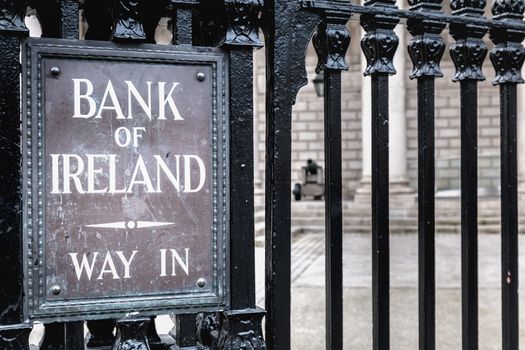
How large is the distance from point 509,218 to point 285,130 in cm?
92

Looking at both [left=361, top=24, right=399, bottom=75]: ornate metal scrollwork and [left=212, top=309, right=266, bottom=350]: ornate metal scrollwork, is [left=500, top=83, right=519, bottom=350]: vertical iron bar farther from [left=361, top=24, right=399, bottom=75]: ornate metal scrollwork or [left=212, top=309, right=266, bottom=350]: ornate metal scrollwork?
[left=212, top=309, right=266, bottom=350]: ornate metal scrollwork

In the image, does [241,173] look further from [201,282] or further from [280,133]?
[201,282]

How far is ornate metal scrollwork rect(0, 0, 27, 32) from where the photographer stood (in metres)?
1.35

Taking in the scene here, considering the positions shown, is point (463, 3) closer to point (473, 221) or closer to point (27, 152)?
point (473, 221)

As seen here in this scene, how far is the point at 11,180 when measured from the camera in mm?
1362

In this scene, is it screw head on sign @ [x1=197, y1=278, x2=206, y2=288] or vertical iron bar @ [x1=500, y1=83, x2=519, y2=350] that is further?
vertical iron bar @ [x1=500, y1=83, x2=519, y2=350]

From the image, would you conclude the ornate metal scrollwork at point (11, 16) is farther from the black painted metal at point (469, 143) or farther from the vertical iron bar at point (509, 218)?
the vertical iron bar at point (509, 218)

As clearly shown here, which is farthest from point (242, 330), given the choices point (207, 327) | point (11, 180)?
point (11, 180)

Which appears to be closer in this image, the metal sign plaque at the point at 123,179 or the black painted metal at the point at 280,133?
the metal sign plaque at the point at 123,179

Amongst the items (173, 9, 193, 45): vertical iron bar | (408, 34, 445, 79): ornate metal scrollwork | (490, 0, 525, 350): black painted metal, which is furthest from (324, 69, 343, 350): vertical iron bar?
(490, 0, 525, 350): black painted metal

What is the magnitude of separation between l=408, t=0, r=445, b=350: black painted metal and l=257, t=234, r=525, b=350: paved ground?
94.6 inches

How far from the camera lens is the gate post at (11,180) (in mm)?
1350

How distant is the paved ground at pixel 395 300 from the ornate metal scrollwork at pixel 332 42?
2887mm

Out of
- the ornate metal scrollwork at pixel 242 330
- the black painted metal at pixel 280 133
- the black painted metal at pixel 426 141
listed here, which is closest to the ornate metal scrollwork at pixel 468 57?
the black painted metal at pixel 426 141
